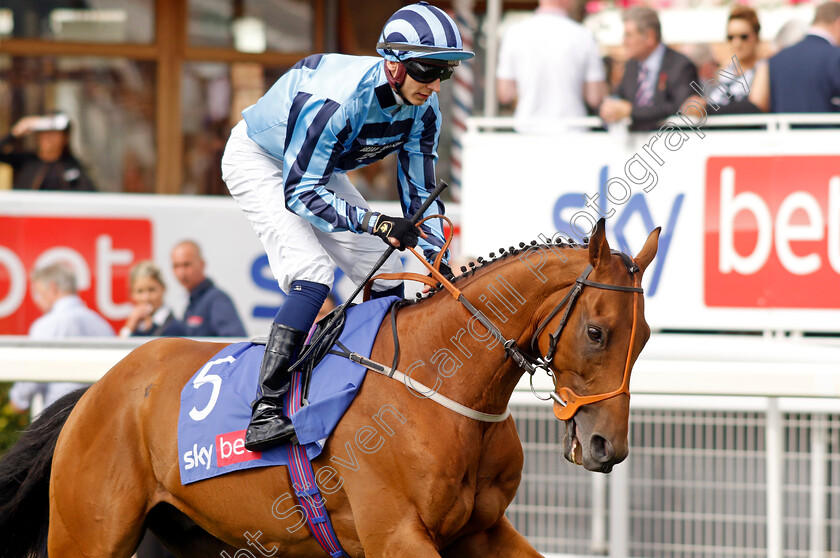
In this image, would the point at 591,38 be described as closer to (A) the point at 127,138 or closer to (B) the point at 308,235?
(B) the point at 308,235

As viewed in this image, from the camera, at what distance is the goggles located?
3.06 meters

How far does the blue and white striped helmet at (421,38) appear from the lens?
305 cm

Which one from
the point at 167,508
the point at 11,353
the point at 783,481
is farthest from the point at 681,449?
the point at 11,353

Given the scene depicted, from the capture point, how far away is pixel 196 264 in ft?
20.2

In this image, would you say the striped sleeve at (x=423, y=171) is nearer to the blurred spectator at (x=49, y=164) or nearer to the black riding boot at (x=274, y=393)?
the black riding boot at (x=274, y=393)

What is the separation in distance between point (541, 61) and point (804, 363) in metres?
2.42

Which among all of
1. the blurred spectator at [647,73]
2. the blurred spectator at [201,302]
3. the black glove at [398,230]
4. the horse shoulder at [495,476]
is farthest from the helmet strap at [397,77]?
the blurred spectator at [201,302]

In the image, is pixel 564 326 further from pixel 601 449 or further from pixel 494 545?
pixel 494 545

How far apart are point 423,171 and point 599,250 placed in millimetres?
927

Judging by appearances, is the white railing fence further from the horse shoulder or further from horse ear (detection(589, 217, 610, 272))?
horse ear (detection(589, 217, 610, 272))

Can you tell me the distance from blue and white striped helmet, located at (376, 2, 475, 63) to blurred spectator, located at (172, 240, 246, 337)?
3.15m

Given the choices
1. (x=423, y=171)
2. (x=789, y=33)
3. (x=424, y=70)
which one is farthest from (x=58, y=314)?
(x=789, y=33)

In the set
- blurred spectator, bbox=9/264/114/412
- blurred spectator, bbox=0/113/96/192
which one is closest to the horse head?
blurred spectator, bbox=9/264/114/412

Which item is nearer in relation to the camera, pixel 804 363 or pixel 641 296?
pixel 641 296
